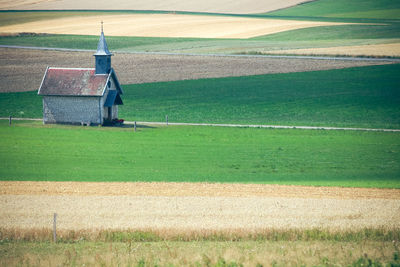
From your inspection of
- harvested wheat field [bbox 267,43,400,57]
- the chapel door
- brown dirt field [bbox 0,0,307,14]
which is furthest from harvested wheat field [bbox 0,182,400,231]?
brown dirt field [bbox 0,0,307,14]

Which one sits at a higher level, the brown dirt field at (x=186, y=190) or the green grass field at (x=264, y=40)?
the green grass field at (x=264, y=40)

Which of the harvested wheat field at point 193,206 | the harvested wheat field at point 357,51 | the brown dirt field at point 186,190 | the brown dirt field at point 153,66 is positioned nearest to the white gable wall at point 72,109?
the brown dirt field at point 153,66

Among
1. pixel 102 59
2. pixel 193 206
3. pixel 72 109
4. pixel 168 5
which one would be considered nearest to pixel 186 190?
pixel 193 206

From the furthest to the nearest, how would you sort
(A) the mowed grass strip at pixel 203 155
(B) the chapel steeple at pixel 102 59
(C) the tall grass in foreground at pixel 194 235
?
(B) the chapel steeple at pixel 102 59
(A) the mowed grass strip at pixel 203 155
(C) the tall grass in foreground at pixel 194 235

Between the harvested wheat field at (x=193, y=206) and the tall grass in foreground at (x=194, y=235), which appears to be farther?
the harvested wheat field at (x=193, y=206)

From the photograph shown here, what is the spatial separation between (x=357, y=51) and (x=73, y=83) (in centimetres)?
3903

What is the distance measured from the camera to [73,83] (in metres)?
56.2

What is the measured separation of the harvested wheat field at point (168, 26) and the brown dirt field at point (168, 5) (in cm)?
1007

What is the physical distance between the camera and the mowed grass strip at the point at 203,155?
109ft

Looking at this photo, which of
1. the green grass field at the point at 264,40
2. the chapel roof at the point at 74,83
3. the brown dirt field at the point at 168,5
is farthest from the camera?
the brown dirt field at the point at 168,5

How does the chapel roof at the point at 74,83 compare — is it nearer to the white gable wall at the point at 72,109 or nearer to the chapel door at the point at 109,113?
the white gable wall at the point at 72,109

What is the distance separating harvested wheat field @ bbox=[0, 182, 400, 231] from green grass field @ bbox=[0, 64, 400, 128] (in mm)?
25077

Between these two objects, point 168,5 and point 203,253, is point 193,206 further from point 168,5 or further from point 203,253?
point 168,5

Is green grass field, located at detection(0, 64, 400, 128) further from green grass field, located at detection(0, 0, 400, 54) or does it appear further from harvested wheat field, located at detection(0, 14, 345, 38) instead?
harvested wheat field, located at detection(0, 14, 345, 38)
